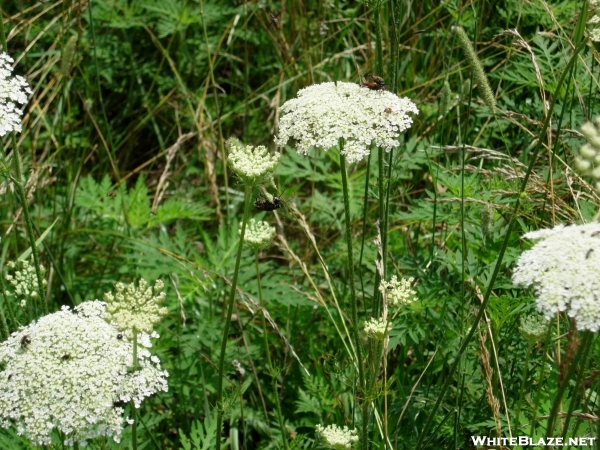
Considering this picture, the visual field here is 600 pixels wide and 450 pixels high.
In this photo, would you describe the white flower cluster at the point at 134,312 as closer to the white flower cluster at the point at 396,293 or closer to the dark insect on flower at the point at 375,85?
the white flower cluster at the point at 396,293

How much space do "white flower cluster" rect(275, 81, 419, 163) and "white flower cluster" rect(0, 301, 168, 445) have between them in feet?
3.45

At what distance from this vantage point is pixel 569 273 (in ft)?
6.88

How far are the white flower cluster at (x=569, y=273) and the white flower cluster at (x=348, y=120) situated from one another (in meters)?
0.80

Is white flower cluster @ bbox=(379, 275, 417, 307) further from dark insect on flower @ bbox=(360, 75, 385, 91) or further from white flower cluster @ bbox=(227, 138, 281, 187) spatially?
dark insect on flower @ bbox=(360, 75, 385, 91)

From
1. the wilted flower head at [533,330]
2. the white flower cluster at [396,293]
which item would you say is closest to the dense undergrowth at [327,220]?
the wilted flower head at [533,330]

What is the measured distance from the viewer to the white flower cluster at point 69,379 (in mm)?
2389

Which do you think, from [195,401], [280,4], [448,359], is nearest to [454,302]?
[448,359]

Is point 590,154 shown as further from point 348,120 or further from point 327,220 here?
point 327,220

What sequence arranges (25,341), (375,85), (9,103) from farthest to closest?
(375,85) → (9,103) → (25,341)

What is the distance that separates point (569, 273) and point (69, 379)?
1.65 metres

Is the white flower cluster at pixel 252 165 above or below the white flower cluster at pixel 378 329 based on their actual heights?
above

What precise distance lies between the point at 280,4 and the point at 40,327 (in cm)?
469

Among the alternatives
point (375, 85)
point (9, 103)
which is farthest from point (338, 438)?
point (9, 103)

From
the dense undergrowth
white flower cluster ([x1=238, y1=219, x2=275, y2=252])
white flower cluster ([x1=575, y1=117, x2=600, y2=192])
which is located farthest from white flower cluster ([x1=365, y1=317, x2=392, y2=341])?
white flower cluster ([x1=575, y1=117, x2=600, y2=192])
